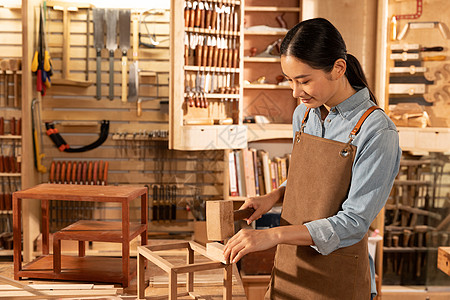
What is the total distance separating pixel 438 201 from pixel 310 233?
3443 millimetres

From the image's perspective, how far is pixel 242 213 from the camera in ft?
5.82

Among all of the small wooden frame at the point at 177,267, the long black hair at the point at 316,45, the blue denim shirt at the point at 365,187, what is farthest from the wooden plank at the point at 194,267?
the long black hair at the point at 316,45

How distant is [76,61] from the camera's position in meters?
4.81

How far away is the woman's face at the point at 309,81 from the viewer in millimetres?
1589

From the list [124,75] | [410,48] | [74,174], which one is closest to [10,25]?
[124,75]

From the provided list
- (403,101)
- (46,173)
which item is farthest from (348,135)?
(46,173)

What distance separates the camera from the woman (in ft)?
4.96

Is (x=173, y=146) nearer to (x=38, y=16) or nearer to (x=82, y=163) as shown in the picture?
(x=82, y=163)

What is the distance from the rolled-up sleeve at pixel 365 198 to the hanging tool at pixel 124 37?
3601 mm

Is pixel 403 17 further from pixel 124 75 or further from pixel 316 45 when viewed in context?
pixel 316 45

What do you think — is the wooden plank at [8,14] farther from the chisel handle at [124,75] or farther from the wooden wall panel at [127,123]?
the chisel handle at [124,75]

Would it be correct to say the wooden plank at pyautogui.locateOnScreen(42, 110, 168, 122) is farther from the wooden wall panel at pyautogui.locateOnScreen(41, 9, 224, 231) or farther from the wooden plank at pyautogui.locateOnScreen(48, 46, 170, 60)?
the wooden plank at pyautogui.locateOnScreen(48, 46, 170, 60)

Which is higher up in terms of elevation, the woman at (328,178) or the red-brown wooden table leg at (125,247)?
the woman at (328,178)

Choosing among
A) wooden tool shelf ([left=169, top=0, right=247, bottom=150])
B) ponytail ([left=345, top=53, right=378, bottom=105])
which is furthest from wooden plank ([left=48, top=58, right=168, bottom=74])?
ponytail ([left=345, top=53, right=378, bottom=105])
